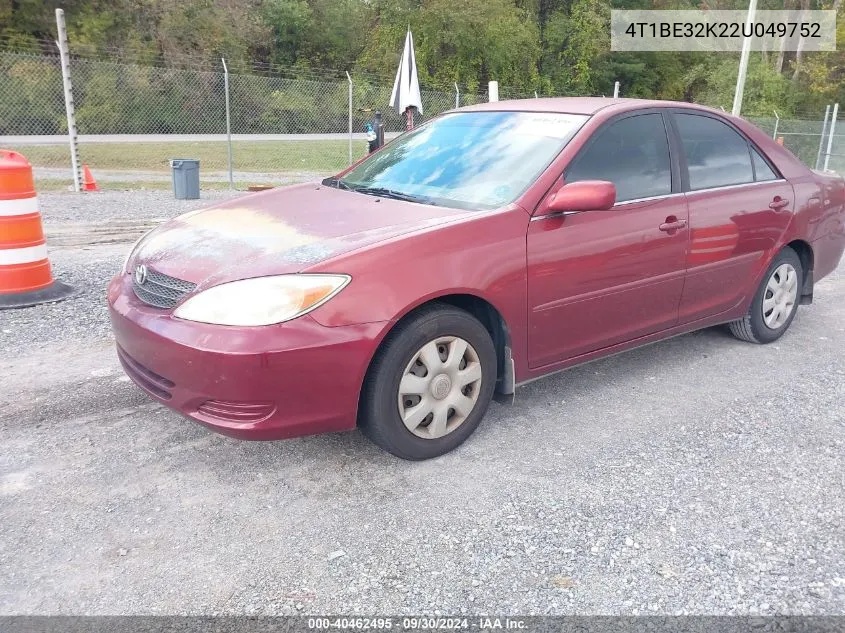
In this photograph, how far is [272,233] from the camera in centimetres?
325

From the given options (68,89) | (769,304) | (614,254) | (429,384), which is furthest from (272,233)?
(68,89)

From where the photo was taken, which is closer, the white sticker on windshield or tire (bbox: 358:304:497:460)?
tire (bbox: 358:304:497:460)

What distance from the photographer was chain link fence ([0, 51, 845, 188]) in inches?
673

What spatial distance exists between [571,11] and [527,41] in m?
5.60

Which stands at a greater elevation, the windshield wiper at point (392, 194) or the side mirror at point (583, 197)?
the side mirror at point (583, 197)

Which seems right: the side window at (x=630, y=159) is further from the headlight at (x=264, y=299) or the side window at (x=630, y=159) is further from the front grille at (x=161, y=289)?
the front grille at (x=161, y=289)

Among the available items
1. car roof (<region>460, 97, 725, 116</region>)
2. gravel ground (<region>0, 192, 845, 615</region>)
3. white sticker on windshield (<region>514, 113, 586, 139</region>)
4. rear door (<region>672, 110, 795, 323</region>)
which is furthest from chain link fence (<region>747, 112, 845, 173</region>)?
gravel ground (<region>0, 192, 845, 615</region>)

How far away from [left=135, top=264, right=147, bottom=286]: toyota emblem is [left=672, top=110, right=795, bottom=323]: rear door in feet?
9.79

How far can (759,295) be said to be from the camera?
482 centimetres

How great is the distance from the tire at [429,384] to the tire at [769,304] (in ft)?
8.12

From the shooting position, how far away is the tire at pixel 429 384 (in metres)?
2.98

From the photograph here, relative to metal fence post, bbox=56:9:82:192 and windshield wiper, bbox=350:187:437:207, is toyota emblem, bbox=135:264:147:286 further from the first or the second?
metal fence post, bbox=56:9:82:192

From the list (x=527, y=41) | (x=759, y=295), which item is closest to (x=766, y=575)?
(x=759, y=295)

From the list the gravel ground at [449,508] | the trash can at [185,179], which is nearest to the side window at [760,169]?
the gravel ground at [449,508]
